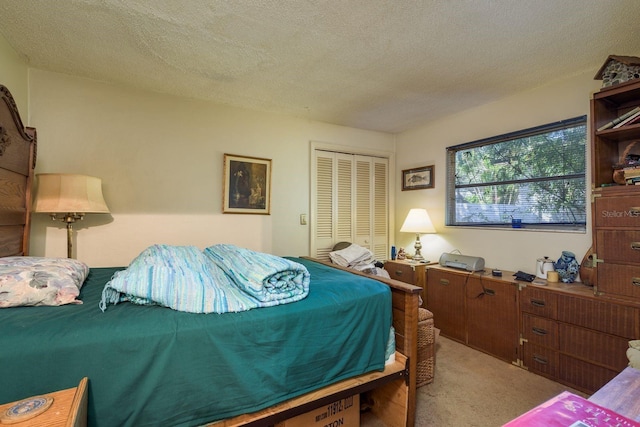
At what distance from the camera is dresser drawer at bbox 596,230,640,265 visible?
5.80 ft

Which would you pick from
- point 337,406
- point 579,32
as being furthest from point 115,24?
point 579,32

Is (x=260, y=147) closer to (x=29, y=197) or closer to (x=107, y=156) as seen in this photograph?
(x=107, y=156)

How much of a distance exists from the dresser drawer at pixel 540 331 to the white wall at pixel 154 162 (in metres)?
2.24

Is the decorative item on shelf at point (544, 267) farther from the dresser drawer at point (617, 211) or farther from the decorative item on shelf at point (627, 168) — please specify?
the decorative item on shelf at point (627, 168)

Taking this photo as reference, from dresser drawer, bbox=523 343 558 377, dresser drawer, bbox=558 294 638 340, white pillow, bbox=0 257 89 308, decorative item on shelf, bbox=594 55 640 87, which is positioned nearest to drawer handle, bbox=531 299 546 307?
dresser drawer, bbox=558 294 638 340

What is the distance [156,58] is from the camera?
2.11m

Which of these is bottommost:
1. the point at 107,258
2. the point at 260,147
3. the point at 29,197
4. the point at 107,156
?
the point at 107,258

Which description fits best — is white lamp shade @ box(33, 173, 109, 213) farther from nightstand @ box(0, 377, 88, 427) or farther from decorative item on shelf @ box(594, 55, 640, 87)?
decorative item on shelf @ box(594, 55, 640, 87)

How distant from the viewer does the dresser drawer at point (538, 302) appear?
212 centimetres

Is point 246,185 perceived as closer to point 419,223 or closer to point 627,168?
point 419,223

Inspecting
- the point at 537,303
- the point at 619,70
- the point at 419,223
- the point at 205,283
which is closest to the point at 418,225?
the point at 419,223

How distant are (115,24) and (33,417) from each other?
79.5 inches

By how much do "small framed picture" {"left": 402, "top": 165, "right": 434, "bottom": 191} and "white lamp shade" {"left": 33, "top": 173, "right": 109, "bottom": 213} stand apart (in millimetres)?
3346

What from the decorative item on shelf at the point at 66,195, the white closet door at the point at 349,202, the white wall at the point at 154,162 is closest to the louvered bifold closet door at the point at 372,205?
the white closet door at the point at 349,202
